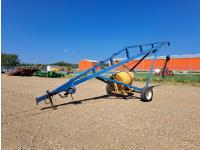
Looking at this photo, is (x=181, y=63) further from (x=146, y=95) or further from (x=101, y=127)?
(x=101, y=127)

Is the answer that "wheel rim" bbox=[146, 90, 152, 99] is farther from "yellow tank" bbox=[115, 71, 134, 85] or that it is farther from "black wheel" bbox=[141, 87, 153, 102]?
"yellow tank" bbox=[115, 71, 134, 85]

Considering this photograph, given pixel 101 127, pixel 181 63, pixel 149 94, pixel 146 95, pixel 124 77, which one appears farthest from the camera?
pixel 181 63

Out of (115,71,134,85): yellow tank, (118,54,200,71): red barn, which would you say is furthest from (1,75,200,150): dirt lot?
(118,54,200,71): red barn

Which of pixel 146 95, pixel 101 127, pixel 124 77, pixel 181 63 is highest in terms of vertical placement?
pixel 181 63

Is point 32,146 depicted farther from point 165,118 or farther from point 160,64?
point 160,64

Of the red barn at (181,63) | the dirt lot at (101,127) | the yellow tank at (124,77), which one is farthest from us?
the red barn at (181,63)

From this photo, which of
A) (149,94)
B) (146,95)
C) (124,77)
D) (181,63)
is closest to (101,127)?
(146,95)

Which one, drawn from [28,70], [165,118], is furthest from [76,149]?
[28,70]

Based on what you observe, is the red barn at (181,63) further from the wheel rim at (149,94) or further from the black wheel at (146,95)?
the black wheel at (146,95)

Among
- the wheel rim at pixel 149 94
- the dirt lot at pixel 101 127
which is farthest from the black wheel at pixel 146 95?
the dirt lot at pixel 101 127

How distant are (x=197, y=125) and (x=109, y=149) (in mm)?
2872

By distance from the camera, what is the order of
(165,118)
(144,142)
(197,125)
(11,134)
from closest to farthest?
(144,142)
(11,134)
(197,125)
(165,118)

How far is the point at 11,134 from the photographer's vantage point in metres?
5.41

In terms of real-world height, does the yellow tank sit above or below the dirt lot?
above
